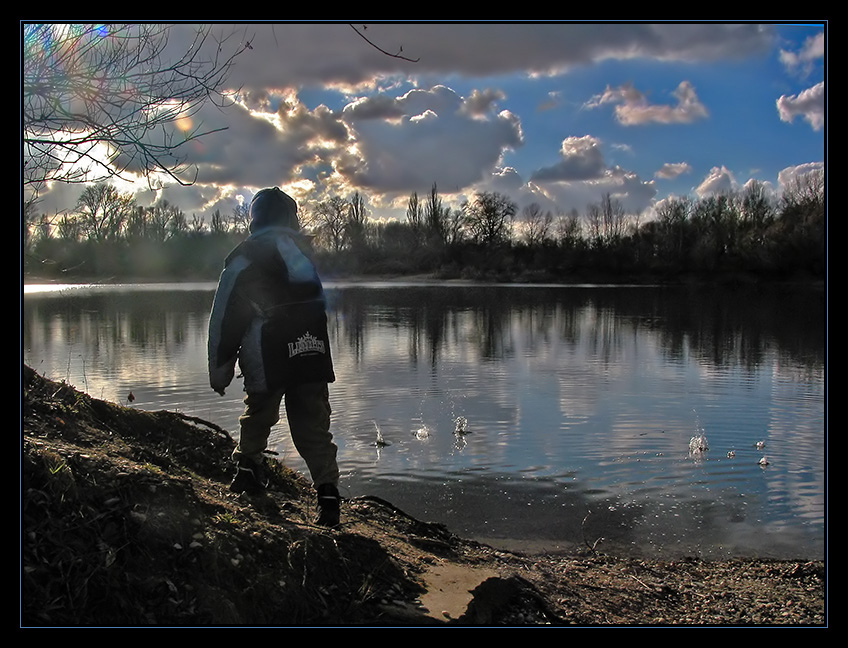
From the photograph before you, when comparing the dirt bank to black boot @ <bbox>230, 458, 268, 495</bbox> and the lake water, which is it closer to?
black boot @ <bbox>230, 458, 268, 495</bbox>

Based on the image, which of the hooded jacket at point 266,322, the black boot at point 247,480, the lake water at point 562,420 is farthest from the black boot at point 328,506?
the lake water at point 562,420

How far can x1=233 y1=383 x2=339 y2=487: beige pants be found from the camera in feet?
15.9

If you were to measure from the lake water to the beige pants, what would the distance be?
283 cm

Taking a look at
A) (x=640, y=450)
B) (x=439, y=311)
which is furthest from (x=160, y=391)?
(x=439, y=311)

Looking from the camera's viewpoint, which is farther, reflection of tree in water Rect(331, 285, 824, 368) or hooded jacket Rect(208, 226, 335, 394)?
reflection of tree in water Rect(331, 285, 824, 368)

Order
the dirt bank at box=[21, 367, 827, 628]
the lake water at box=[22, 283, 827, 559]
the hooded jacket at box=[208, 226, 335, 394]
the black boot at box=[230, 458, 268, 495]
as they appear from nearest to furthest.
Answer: the dirt bank at box=[21, 367, 827, 628] < the hooded jacket at box=[208, 226, 335, 394] < the black boot at box=[230, 458, 268, 495] < the lake water at box=[22, 283, 827, 559]

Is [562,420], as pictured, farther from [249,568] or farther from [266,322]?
[249,568]

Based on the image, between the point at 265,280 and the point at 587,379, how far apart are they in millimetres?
13889

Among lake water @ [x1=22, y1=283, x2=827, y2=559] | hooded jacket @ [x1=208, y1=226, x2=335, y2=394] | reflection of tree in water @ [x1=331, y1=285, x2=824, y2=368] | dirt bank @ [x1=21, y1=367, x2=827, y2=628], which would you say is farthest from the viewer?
reflection of tree in water @ [x1=331, y1=285, x2=824, y2=368]

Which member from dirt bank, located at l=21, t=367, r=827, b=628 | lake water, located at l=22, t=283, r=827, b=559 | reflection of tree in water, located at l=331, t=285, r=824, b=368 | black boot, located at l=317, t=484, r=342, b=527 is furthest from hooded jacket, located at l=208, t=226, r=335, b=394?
reflection of tree in water, located at l=331, t=285, r=824, b=368

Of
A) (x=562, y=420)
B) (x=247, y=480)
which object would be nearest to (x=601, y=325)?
(x=562, y=420)

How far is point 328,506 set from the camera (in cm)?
478

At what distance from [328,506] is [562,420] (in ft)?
28.5

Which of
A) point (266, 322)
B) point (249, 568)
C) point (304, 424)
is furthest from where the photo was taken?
point (304, 424)
